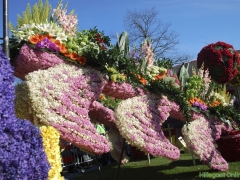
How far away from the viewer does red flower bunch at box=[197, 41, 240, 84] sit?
1023 centimetres

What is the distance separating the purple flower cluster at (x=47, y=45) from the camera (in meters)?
4.72

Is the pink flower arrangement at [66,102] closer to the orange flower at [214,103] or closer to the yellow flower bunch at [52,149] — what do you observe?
the yellow flower bunch at [52,149]

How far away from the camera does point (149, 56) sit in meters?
6.46

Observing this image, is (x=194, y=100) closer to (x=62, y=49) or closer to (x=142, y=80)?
(x=142, y=80)

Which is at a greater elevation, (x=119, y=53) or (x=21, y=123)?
(x=119, y=53)

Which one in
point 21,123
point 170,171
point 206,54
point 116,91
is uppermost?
point 206,54

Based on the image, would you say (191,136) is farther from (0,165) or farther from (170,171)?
(0,165)

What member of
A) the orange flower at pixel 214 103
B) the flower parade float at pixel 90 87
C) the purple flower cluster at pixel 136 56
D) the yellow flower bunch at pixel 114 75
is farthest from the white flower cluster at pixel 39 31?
the orange flower at pixel 214 103

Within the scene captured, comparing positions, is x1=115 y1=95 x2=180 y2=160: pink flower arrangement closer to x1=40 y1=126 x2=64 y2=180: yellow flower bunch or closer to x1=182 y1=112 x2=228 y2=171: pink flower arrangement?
x1=182 y1=112 x2=228 y2=171: pink flower arrangement

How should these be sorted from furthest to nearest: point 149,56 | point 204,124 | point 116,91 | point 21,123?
point 204,124 < point 149,56 < point 116,91 < point 21,123

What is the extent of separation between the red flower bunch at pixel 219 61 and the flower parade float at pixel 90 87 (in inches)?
138

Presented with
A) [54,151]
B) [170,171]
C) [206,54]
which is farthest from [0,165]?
[206,54]

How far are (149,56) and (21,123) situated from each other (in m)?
3.77

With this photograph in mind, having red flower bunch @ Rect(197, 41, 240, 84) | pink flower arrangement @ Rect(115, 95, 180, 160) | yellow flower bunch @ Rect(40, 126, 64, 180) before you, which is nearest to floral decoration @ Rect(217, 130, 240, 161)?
red flower bunch @ Rect(197, 41, 240, 84)
